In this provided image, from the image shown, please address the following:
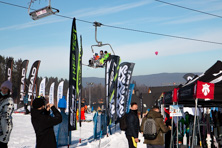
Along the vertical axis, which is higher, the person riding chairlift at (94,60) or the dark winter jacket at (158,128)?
the person riding chairlift at (94,60)

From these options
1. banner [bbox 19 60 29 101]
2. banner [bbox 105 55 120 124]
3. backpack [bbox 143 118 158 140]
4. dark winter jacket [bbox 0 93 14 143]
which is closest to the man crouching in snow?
dark winter jacket [bbox 0 93 14 143]

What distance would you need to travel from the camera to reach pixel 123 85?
1834 centimetres

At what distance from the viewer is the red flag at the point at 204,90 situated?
775cm

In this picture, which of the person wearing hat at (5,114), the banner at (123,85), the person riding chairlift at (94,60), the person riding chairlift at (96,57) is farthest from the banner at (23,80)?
the person wearing hat at (5,114)

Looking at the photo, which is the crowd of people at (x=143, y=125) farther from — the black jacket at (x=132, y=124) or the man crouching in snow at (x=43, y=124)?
the man crouching in snow at (x=43, y=124)

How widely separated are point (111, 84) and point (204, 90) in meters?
8.92

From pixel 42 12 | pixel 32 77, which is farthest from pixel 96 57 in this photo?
pixel 32 77

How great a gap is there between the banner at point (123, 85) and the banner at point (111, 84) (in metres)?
0.74

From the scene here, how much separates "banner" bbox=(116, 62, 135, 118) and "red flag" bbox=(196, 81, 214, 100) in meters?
10.1

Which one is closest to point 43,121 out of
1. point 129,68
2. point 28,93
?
point 129,68

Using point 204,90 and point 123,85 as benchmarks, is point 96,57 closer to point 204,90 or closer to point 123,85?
point 123,85

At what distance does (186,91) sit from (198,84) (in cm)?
104

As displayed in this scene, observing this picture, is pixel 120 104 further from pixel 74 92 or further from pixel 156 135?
pixel 156 135

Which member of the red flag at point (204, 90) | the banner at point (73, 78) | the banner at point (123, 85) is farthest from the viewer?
the banner at point (123, 85)
